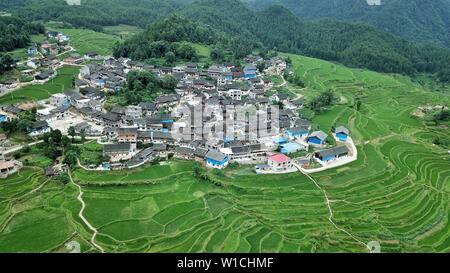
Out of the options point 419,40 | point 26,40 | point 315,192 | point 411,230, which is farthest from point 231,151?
point 419,40

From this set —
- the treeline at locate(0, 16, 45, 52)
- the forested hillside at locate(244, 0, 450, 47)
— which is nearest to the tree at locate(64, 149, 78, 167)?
the treeline at locate(0, 16, 45, 52)

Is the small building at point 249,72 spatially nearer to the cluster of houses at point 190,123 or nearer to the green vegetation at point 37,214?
the cluster of houses at point 190,123

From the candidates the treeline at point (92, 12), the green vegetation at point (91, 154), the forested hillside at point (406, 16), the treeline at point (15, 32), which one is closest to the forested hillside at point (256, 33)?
the treeline at point (92, 12)

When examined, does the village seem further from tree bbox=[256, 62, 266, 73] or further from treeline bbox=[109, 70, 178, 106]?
tree bbox=[256, 62, 266, 73]

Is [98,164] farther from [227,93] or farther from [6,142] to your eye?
[227,93]

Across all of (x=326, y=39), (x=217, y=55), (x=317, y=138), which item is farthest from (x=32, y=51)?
(x=326, y=39)
